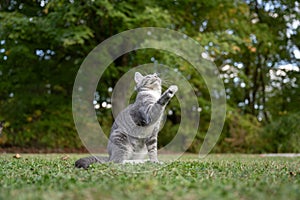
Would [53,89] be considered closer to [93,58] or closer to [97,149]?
[93,58]

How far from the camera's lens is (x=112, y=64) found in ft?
39.4

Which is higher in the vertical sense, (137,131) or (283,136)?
(283,136)

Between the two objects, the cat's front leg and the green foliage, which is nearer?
the cat's front leg

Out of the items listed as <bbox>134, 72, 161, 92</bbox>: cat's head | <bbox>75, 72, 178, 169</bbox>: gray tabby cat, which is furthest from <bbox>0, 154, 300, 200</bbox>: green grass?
<bbox>134, 72, 161, 92</bbox>: cat's head

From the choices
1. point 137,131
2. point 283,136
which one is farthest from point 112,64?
point 137,131

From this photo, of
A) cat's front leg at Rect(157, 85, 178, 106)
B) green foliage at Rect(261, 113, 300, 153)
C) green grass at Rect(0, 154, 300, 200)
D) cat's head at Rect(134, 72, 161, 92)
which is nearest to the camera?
green grass at Rect(0, 154, 300, 200)

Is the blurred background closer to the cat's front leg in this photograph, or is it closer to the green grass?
the cat's front leg

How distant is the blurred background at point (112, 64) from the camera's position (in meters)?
11.1

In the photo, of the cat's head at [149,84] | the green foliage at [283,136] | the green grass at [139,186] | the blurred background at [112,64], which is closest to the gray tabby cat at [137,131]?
the cat's head at [149,84]

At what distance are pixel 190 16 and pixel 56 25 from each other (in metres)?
4.66

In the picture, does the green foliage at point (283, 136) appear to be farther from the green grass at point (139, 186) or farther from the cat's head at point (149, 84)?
the green grass at point (139, 186)

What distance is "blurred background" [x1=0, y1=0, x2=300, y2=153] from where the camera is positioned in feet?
36.4

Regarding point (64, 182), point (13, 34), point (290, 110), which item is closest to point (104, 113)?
point (13, 34)

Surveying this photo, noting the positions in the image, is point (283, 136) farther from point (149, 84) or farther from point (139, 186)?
point (139, 186)
